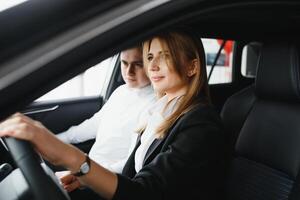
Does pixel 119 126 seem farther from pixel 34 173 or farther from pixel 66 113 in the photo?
pixel 34 173

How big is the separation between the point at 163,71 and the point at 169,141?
252 millimetres

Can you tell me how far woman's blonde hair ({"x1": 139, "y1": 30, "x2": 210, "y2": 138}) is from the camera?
144cm

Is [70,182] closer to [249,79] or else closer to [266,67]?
[266,67]

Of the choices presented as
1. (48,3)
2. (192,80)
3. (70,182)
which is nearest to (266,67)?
(192,80)

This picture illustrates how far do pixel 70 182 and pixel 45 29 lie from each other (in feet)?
3.10

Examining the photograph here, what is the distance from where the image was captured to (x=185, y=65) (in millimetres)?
1464

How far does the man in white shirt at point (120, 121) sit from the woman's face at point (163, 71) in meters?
0.43

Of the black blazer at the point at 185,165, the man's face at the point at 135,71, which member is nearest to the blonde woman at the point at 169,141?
the black blazer at the point at 185,165

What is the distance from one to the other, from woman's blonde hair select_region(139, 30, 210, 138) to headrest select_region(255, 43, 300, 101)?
295mm

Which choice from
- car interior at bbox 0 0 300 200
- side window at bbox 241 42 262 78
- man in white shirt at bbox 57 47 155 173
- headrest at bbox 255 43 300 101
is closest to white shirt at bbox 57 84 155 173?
man in white shirt at bbox 57 47 155 173

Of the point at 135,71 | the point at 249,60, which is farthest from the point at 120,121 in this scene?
the point at 249,60

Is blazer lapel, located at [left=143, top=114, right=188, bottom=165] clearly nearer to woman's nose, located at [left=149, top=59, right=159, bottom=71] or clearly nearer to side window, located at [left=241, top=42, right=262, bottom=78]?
woman's nose, located at [left=149, top=59, right=159, bottom=71]

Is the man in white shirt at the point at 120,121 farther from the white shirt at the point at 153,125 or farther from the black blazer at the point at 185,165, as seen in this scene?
the black blazer at the point at 185,165

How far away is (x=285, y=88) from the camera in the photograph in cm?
156
